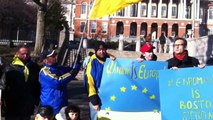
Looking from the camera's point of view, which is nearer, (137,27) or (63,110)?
→ (63,110)

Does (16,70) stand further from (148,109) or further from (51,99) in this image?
(148,109)

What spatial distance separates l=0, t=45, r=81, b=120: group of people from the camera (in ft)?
22.0

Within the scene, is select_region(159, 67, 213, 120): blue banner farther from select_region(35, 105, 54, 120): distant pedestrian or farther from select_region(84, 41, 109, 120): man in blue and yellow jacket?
select_region(35, 105, 54, 120): distant pedestrian

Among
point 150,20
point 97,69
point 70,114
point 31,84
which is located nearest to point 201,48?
point 97,69

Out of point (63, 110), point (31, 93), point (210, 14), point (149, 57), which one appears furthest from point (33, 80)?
point (210, 14)

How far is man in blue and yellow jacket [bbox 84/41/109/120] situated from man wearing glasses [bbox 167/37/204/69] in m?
1.05

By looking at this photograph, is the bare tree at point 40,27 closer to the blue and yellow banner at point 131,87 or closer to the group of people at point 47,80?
the group of people at point 47,80

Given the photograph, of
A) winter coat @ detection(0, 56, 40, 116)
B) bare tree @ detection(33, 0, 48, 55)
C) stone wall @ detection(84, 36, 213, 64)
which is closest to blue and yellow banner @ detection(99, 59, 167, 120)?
winter coat @ detection(0, 56, 40, 116)

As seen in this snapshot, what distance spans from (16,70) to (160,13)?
7853 cm

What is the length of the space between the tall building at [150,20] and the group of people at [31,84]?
242ft

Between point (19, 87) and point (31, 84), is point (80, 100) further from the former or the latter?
point (19, 87)

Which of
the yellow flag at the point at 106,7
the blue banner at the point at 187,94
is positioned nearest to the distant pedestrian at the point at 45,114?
the blue banner at the point at 187,94

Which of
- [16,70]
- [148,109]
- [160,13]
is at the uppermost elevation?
[160,13]

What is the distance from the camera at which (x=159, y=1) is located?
85.1 meters
